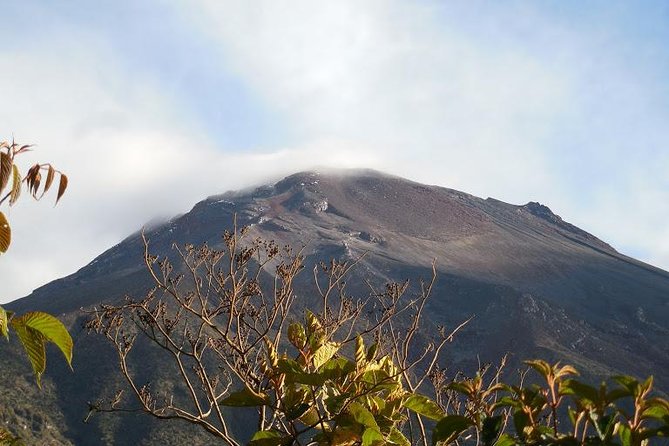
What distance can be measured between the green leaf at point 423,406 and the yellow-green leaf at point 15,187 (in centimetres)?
176

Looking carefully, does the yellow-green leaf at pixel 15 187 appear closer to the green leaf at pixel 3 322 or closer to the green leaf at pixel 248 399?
the green leaf at pixel 3 322

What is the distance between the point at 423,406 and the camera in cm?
290

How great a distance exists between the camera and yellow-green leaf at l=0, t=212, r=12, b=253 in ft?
6.00

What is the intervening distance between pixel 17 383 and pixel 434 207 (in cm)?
10745

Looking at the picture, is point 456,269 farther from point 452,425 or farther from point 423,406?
point 452,425

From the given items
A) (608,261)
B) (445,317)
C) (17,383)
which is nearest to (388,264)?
(445,317)

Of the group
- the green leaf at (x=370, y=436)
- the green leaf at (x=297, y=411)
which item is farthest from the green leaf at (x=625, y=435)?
the green leaf at (x=297, y=411)

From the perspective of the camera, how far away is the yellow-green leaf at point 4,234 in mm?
1830

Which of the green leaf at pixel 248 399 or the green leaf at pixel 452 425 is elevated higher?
the green leaf at pixel 248 399

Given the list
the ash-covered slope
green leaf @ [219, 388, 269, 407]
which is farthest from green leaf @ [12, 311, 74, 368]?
the ash-covered slope

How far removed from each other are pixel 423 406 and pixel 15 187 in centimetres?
182

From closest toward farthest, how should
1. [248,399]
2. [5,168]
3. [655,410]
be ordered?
[5,168] → [655,410] → [248,399]

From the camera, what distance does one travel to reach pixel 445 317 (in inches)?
3848

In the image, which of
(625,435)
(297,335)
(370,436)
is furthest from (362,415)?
(625,435)
